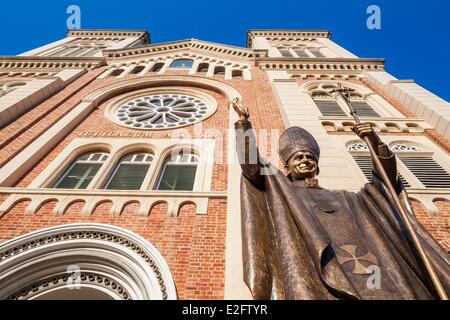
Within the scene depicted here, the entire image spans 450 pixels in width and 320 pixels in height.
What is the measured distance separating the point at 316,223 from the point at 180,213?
3807mm

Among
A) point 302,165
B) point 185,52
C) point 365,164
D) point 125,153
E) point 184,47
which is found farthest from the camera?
point 184,47

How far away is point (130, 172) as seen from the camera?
27.8ft

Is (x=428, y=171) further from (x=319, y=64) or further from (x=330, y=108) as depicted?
(x=319, y=64)

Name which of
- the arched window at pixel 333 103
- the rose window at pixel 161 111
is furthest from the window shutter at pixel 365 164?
the rose window at pixel 161 111

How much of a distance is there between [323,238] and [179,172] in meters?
6.21

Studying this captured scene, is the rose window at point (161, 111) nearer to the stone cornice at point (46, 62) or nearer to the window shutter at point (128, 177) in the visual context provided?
the window shutter at point (128, 177)

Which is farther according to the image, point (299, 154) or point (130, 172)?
point (130, 172)

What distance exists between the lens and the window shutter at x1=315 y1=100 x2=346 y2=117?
11.9m

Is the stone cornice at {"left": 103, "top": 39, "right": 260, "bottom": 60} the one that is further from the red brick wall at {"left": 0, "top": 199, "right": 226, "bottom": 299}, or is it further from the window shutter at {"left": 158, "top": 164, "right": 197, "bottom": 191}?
the red brick wall at {"left": 0, "top": 199, "right": 226, "bottom": 299}

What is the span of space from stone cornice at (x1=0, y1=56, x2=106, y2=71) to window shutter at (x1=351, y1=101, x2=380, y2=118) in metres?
14.1

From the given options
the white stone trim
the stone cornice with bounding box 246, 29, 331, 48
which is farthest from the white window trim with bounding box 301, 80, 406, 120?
the stone cornice with bounding box 246, 29, 331, 48

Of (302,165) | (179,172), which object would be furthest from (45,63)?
(302,165)
